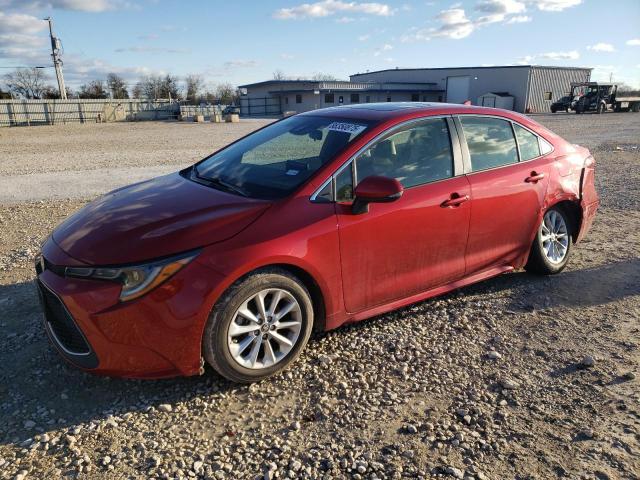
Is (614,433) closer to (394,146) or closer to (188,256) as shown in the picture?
(394,146)

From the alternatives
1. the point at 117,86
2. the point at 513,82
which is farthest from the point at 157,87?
the point at 513,82

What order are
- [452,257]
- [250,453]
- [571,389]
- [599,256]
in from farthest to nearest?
[599,256] → [452,257] → [571,389] → [250,453]

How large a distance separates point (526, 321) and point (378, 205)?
1.68 metres

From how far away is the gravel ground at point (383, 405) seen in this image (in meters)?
2.54

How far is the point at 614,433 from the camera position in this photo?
2725 millimetres

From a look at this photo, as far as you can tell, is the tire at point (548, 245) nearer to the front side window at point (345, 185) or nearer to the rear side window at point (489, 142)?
the rear side window at point (489, 142)

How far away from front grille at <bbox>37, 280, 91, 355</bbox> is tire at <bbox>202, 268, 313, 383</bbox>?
733mm

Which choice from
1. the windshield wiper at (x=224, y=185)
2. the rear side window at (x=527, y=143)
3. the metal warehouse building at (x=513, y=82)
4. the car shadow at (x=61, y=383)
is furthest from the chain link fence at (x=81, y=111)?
the rear side window at (x=527, y=143)

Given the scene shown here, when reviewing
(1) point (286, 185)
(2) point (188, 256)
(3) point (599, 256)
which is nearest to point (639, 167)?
(3) point (599, 256)

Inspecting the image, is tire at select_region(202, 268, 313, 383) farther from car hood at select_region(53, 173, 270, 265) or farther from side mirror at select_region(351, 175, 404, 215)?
side mirror at select_region(351, 175, 404, 215)

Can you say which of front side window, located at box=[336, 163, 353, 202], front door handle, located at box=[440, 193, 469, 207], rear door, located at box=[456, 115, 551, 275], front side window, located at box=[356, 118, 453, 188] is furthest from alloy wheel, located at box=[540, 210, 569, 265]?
front side window, located at box=[336, 163, 353, 202]

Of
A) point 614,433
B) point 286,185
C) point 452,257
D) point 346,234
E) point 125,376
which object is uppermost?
point 286,185

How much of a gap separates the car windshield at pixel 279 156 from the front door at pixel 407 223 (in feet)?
0.92

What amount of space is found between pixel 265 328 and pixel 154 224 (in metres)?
0.96
